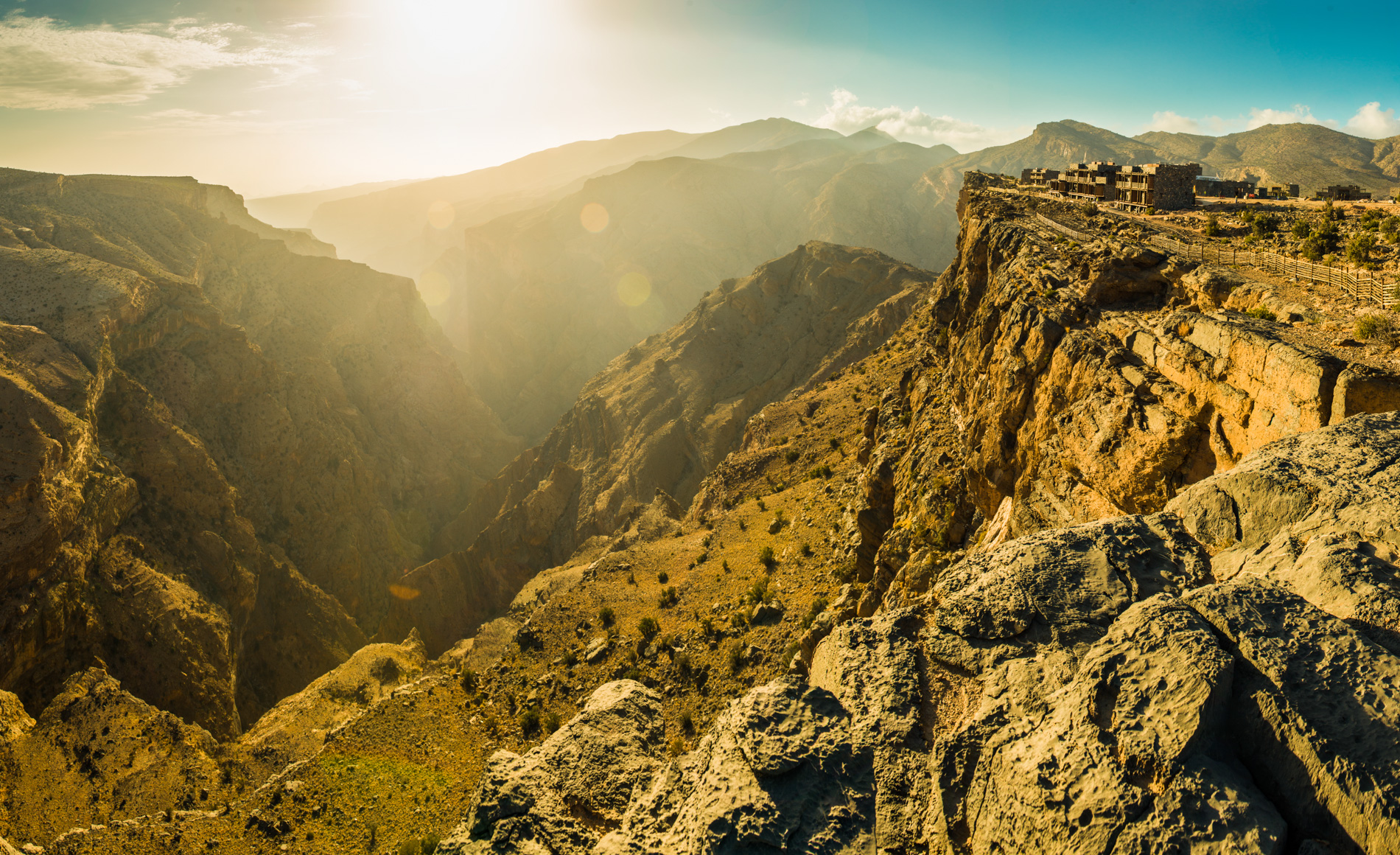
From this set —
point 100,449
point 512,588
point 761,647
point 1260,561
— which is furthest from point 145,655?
point 1260,561

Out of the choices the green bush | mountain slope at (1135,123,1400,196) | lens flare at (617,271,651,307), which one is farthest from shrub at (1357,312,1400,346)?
lens flare at (617,271,651,307)

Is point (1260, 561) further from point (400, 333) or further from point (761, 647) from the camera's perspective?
point (400, 333)

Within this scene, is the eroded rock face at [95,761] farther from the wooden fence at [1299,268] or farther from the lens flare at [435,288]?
the lens flare at [435,288]

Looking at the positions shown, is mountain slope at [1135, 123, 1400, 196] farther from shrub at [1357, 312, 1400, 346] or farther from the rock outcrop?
shrub at [1357, 312, 1400, 346]

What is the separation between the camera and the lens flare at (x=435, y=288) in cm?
16588

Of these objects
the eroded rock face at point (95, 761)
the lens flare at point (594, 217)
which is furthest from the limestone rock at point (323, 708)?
the lens flare at point (594, 217)

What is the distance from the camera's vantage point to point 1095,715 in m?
6.42

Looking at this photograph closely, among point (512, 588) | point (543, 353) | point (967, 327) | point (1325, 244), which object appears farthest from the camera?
point (543, 353)

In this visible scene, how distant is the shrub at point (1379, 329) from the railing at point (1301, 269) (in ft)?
7.30

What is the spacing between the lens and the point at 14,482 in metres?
37.1

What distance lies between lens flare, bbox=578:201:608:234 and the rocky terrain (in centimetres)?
11341

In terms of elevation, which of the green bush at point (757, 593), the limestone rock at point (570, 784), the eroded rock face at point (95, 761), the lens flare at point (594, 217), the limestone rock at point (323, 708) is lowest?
the limestone rock at point (323, 708)

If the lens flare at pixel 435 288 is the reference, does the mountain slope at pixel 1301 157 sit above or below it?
above

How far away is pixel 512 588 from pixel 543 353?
244 ft
